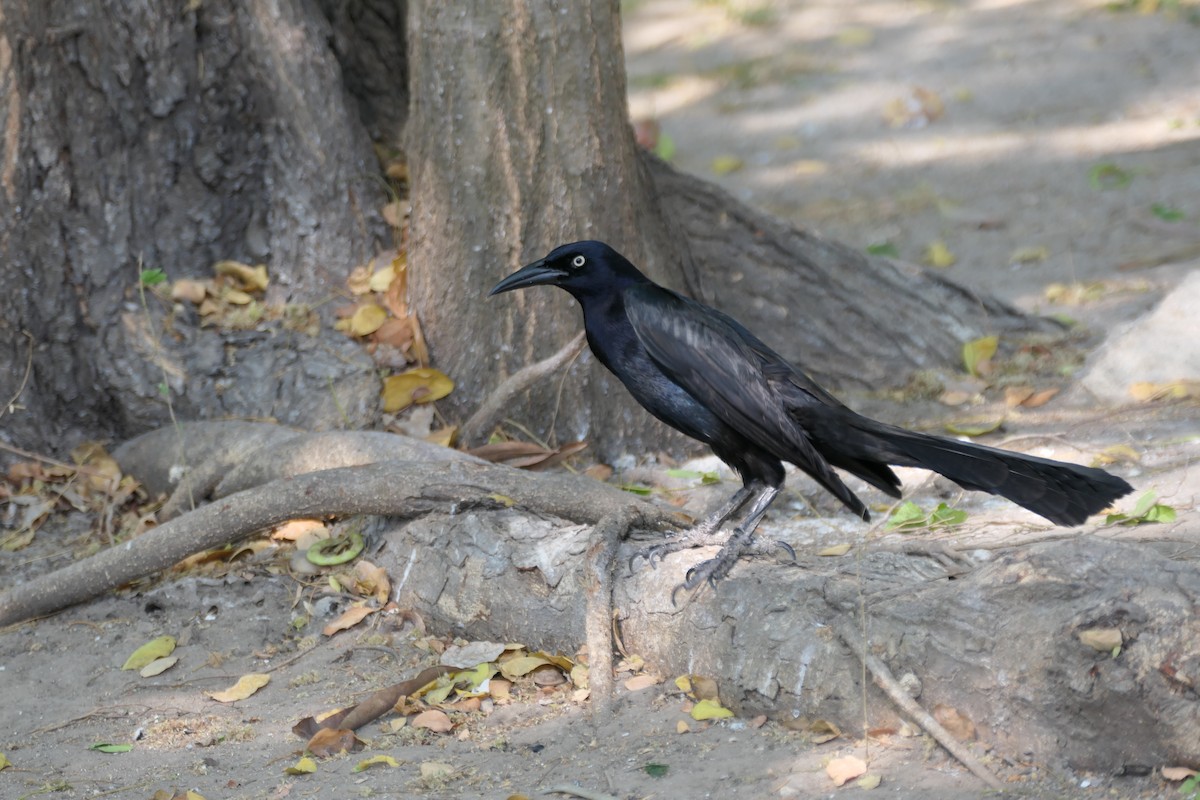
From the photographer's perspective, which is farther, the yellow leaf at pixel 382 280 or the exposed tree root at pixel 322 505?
the yellow leaf at pixel 382 280

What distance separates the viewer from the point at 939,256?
23.1 ft

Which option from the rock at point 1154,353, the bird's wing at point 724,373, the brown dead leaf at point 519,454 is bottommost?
the rock at point 1154,353

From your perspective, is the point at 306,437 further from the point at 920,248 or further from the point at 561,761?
the point at 920,248

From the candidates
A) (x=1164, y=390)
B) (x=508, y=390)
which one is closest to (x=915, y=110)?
(x=1164, y=390)

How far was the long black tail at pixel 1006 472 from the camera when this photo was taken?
121 inches

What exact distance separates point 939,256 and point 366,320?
363 cm

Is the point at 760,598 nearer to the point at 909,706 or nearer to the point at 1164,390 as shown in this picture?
the point at 909,706

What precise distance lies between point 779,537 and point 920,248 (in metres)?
3.52

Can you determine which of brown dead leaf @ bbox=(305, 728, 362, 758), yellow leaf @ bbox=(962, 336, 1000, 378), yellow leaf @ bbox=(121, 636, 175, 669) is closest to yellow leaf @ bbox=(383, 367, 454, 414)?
yellow leaf @ bbox=(121, 636, 175, 669)

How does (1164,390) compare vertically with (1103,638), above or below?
below

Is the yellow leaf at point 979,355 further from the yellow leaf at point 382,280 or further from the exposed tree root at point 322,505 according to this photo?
the yellow leaf at point 382,280

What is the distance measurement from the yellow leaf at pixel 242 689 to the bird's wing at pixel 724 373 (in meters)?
1.52

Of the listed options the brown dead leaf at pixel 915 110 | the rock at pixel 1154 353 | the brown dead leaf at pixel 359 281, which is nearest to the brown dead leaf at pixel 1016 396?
the rock at pixel 1154 353

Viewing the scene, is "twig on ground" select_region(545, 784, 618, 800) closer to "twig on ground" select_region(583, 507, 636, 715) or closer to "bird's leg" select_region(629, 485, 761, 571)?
"twig on ground" select_region(583, 507, 636, 715)
